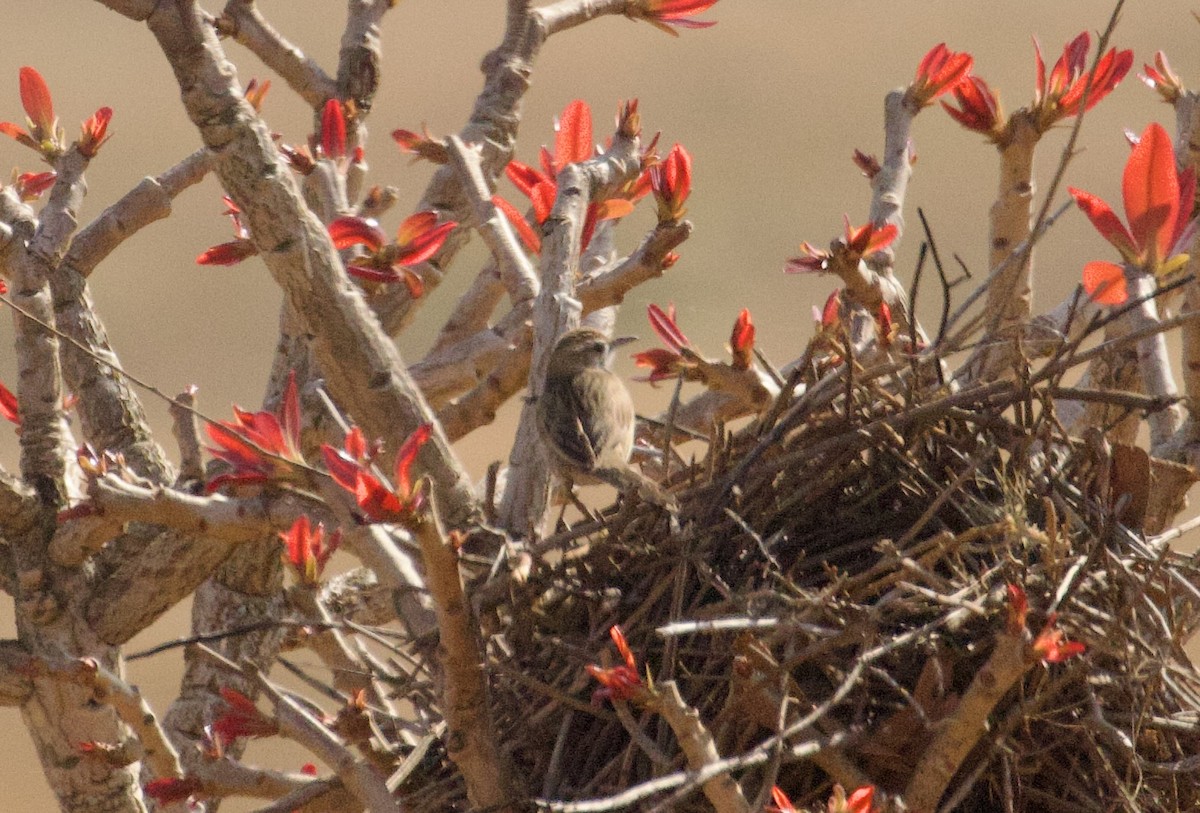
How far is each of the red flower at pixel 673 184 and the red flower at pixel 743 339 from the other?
33 centimetres

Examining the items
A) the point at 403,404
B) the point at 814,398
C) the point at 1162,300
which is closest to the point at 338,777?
the point at 403,404

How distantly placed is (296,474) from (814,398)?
110 cm

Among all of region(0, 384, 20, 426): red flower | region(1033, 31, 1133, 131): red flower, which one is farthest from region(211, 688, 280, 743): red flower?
region(1033, 31, 1133, 131): red flower

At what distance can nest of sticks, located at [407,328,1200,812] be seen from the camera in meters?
2.43

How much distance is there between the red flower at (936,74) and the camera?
13.2 ft

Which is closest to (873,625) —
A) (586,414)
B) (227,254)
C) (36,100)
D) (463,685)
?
(463,685)

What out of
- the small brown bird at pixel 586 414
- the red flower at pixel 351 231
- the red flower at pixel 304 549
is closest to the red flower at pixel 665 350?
the small brown bird at pixel 586 414

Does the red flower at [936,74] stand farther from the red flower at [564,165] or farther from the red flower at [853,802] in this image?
the red flower at [853,802]

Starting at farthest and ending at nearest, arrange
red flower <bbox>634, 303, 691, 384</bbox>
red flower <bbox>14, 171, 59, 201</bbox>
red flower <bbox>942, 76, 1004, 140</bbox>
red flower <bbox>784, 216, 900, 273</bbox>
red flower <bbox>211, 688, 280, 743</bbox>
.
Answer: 1. red flower <bbox>14, 171, 59, 201</bbox>
2. red flower <bbox>634, 303, 691, 384</bbox>
3. red flower <bbox>942, 76, 1004, 140</bbox>
4. red flower <bbox>784, 216, 900, 273</bbox>
5. red flower <bbox>211, 688, 280, 743</bbox>

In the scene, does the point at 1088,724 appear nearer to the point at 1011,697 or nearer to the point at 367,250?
the point at 1011,697

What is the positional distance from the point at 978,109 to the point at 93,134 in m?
2.52

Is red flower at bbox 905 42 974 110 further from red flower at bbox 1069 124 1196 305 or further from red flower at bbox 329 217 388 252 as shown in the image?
red flower at bbox 329 217 388 252

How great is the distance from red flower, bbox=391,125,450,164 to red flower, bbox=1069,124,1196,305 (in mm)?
2277

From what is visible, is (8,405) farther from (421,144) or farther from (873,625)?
(873,625)
